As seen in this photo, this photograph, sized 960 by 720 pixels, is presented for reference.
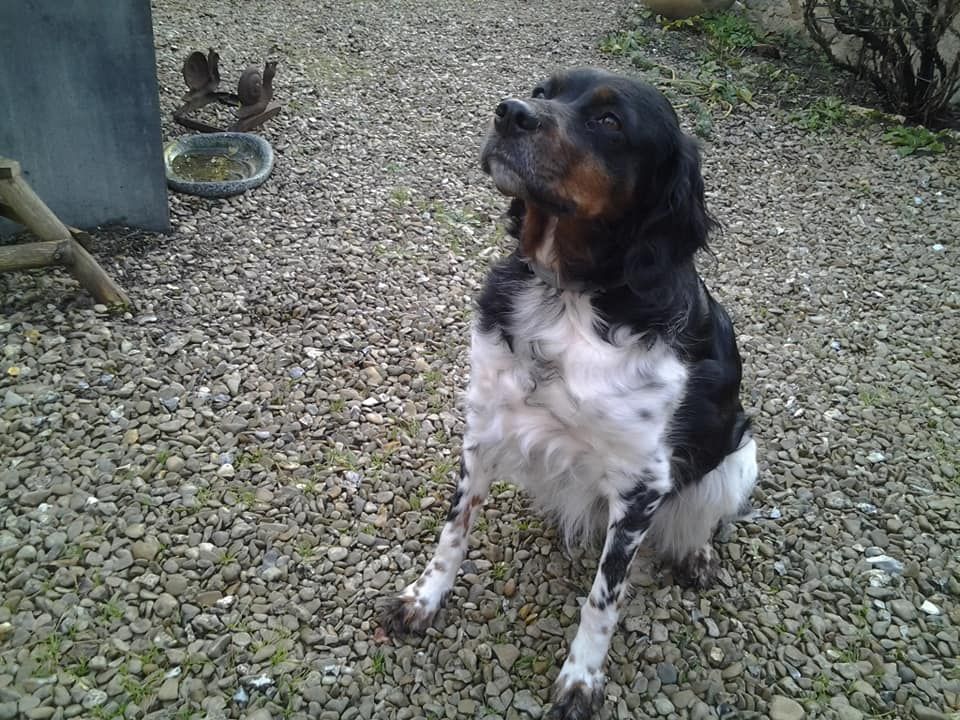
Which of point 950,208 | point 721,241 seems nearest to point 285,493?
point 721,241

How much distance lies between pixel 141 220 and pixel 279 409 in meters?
1.64

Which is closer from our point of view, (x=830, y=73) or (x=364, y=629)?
(x=364, y=629)

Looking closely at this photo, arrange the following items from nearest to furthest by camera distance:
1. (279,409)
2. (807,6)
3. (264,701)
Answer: (264,701) < (279,409) < (807,6)

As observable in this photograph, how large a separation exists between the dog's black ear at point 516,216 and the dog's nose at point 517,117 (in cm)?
28

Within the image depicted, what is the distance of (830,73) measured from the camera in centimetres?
718

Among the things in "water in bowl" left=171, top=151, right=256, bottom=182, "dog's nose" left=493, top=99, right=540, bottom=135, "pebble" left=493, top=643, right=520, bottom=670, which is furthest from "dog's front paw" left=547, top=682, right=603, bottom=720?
"water in bowl" left=171, top=151, right=256, bottom=182

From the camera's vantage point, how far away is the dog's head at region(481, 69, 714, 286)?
196 centimetres

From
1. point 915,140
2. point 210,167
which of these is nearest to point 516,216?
point 210,167

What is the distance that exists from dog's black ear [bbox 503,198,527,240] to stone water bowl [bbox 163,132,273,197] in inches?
110

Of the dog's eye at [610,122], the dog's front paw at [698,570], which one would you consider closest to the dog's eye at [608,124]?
the dog's eye at [610,122]

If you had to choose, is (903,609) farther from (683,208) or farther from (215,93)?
(215,93)

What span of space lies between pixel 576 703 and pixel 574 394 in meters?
0.99

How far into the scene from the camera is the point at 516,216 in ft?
7.39

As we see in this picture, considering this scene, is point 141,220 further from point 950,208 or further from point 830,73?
point 830,73
